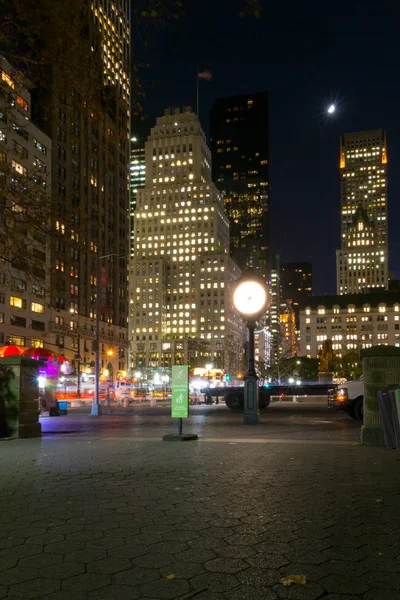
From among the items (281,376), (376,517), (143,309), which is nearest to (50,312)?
(281,376)

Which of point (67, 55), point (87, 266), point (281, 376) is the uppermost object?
point (87, 266)

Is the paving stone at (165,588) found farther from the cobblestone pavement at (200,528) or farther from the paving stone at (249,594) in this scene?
the paving stone at (249,594)

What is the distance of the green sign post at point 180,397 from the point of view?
1327 centimetres

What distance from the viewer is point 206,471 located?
8.61 metres

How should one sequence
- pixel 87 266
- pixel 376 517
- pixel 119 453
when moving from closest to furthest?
1. pixel 376 517
2. pixel 119 453
3. pixel 87 266

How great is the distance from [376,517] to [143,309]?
192 meters

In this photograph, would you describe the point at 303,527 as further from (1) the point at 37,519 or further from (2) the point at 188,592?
(1) the point at 37,519

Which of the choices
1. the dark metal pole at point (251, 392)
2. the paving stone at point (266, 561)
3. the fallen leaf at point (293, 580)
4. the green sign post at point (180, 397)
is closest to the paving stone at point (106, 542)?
the paving stone at point (266, 561)

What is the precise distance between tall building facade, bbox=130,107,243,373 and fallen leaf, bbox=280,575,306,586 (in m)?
187

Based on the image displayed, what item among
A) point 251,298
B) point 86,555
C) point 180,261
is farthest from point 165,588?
point 180,261

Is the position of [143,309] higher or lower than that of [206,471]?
higher

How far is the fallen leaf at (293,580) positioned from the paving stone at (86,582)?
4.02 feet

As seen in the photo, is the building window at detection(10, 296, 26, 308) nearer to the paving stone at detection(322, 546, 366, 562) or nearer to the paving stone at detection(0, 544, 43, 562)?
the paving stone at detection(0, 544, 43, 562)

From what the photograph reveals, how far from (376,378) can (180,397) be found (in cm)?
453
